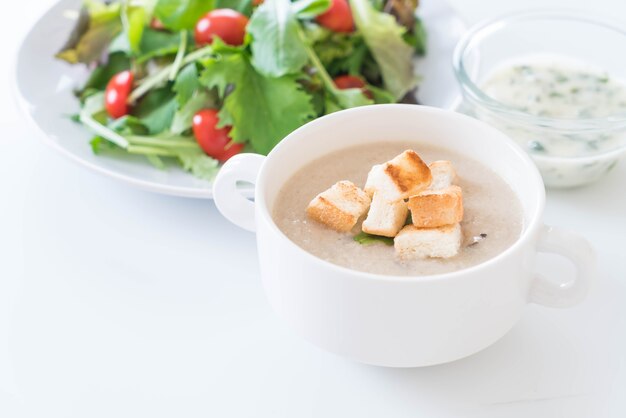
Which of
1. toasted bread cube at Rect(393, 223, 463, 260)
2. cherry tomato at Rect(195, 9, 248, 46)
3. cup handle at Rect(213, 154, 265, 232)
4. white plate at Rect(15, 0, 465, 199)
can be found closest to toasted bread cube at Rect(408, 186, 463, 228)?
toasted bread cube at Rect(393, 223, 463, 260)

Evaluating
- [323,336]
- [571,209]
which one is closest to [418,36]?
[571,209]

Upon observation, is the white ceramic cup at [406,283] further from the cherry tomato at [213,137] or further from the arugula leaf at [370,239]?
the cherry tomato at [213,137]

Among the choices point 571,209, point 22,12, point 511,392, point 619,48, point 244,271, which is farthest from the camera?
point 22,12

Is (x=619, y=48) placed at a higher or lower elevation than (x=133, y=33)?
lower

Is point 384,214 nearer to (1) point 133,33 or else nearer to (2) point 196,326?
(2) point 196,326

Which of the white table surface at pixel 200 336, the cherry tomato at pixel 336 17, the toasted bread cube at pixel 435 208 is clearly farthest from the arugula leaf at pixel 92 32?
the toasted bread cube at pixel 435 208

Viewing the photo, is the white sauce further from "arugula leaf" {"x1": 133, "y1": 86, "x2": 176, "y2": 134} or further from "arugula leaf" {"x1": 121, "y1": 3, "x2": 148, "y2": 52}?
"arugula leaf" {"x1": 121, "y1": 3, "x2": 148, "y2": 52}

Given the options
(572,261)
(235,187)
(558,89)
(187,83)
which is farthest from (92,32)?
(572,261)
